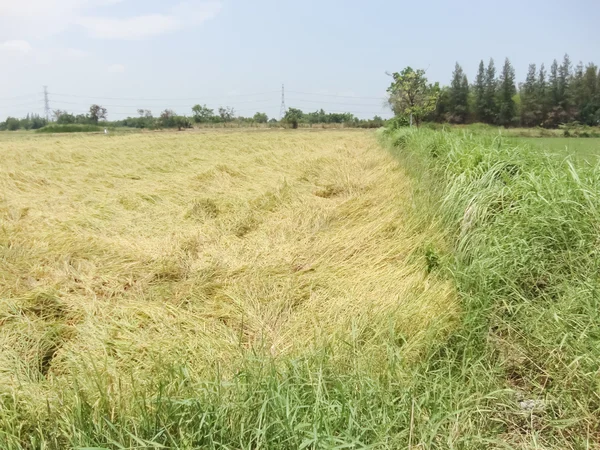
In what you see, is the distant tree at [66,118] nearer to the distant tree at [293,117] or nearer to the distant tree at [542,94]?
the distant tree at [293,117]

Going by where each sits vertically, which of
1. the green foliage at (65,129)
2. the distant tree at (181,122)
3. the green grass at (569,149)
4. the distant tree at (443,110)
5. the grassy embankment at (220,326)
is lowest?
the grassy embankment at (220,326)

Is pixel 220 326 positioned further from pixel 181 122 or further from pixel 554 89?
pixel 554 89

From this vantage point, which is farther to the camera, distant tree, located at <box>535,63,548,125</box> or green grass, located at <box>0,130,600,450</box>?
distant tree, located at <box>535,63,548,125</box>

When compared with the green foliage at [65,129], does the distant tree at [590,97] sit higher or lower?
higher

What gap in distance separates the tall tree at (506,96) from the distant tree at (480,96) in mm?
1832

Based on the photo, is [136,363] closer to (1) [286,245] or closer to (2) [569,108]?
(1) [286,245]

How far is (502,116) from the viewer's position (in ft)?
152

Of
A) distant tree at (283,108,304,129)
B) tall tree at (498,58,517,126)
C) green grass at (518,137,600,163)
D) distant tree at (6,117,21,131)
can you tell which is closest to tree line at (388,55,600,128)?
tall tree at (498,58,517,126)

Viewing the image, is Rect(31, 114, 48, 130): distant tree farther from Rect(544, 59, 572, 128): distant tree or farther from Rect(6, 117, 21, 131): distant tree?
Rect(544, 59, 572, 128): distant tree

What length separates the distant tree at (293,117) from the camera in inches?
1655

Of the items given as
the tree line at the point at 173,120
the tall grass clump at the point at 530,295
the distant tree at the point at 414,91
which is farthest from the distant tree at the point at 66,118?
the tall grass clump at the point at 530,295

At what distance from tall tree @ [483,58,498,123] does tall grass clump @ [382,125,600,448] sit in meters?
50.6

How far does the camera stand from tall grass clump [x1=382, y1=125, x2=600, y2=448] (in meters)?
1.52

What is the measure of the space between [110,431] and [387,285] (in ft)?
5.79
